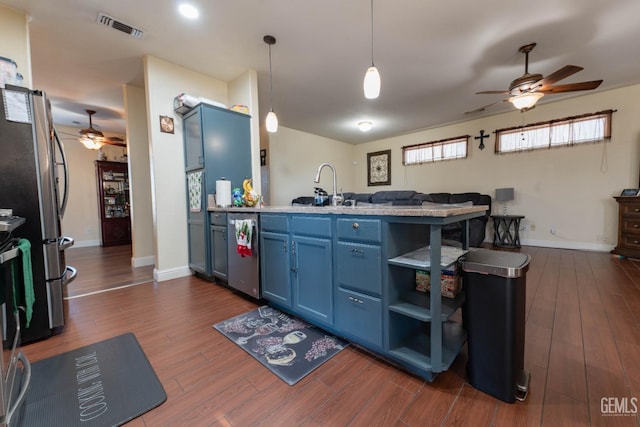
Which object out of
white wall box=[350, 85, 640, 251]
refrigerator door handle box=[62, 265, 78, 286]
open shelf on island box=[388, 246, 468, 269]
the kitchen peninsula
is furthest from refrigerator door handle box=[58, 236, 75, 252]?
white wall box=[350, 85, 640, 251]

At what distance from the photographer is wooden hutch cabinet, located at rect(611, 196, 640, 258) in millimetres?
3715

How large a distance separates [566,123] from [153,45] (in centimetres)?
674

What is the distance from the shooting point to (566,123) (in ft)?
15.2

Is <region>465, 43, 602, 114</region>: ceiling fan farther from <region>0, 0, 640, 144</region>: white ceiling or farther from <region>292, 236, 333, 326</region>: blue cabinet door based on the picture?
<region>292, 236, 333, 326</region>: blue cabinet door

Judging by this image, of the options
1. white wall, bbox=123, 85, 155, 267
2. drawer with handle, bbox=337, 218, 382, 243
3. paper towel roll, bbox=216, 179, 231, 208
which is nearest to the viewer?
drawer with handle, bbox=337, 218, 382, 243

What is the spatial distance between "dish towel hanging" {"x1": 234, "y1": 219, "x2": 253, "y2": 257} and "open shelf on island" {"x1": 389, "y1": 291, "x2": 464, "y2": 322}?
139cm

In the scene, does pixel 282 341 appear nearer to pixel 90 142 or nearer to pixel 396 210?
pixel 396 210

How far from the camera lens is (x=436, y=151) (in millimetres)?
6344

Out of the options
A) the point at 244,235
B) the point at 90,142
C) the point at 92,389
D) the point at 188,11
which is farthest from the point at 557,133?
the point at 90,142

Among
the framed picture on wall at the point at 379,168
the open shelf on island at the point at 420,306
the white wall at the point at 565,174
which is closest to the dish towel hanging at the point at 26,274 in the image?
the open shelf on island at the point at 420,306

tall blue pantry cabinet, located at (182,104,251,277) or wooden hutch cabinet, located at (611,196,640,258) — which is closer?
tall blue pantry cabinet, located at (182,104,251,277)

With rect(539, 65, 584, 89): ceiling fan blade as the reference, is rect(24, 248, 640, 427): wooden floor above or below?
below

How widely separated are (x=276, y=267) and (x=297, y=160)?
4.99 meters

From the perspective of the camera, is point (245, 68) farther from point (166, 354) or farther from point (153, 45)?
point (166, 354)
